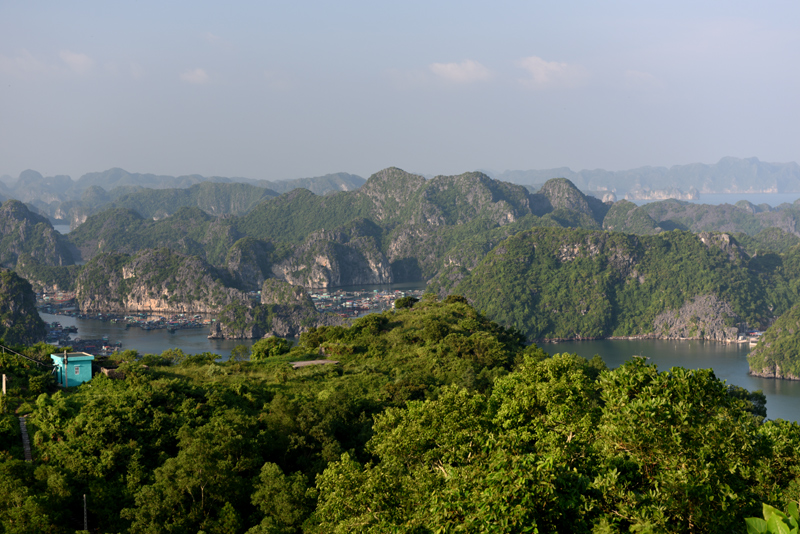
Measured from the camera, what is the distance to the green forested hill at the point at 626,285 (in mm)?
109000

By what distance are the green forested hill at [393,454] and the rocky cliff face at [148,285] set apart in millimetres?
107400

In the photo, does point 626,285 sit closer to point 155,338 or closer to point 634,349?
point 634,349

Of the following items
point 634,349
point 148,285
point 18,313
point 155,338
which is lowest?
point 634,349

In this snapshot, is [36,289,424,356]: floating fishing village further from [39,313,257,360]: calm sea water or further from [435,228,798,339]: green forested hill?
[435,228,798,339]: green forested hill

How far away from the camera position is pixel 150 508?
16094 mm

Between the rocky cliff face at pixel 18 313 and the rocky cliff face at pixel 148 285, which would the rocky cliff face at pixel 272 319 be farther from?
the rocky cliff face at pixel 18 313

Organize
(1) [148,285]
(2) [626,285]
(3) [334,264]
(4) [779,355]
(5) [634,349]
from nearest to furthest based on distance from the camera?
1. (4) [779,355]
2. (5) [634,349]
3. (2) [626,285]
4. (1) [148,285]
5. (3) [334,264]

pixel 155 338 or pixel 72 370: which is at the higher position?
pixel 72 370

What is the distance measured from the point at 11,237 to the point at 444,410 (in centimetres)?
21874

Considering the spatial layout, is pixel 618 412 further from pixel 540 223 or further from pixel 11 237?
pixel 11 237

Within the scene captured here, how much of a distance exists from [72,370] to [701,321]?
348 ft

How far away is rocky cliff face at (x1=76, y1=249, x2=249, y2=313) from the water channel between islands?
61.1ft

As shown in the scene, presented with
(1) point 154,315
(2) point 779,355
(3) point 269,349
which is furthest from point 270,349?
(1) point 154,315

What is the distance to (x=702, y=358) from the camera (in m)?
87.8
